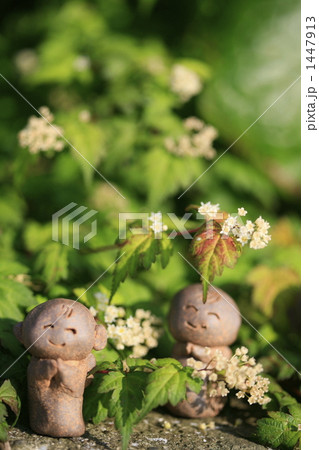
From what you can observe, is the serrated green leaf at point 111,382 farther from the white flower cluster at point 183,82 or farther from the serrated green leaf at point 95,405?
the white flower cluster at point 183,82

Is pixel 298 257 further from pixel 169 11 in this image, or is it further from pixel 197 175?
pixel 169 11

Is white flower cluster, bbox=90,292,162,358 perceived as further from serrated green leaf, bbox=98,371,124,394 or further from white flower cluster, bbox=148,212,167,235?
white flower cluster, bbox=148,212,167,235

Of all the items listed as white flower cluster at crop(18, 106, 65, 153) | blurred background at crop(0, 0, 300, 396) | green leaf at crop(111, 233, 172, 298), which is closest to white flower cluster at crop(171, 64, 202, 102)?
blurred background at crop(0, 0, 300, 396)

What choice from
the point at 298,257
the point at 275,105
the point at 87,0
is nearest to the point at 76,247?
the point at 298,257

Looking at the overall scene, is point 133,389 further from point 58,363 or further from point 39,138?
point 39,138

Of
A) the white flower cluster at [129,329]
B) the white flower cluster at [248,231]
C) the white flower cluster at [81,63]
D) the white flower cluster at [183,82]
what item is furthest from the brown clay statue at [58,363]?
the white flower cluster at [81,63]

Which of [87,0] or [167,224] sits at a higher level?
[87,0]
